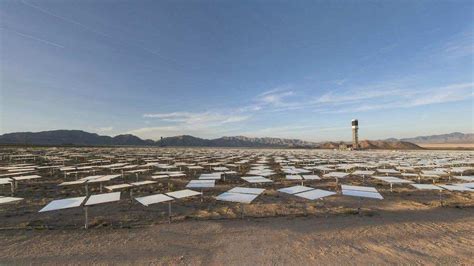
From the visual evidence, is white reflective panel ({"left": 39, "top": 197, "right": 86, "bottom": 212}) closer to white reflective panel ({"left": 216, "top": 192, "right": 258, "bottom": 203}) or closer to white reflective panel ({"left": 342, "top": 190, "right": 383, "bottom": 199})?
white reflective panel ({"left": 216, "top": 192, "right": 258, "bottom": 203})

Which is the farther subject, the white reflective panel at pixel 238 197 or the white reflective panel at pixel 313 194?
the white reflective panel at pixel 313 194

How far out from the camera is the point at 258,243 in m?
5.35

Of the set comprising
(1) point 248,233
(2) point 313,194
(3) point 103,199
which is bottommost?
(1) point 248,233

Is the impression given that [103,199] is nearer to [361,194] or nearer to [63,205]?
[63,205]

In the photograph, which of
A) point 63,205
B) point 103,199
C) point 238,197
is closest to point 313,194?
point 238,197

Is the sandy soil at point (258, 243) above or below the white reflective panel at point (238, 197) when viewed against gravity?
below

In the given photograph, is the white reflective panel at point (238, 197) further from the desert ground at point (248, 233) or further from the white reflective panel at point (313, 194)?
the white reflective panel at point (313, 194)

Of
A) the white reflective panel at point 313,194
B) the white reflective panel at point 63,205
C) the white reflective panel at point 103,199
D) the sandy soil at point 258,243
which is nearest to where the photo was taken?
the sandy soil at point 258,243

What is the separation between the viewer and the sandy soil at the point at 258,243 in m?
4.65

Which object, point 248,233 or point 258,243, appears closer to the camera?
point 258,243

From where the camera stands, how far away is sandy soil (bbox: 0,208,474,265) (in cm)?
465

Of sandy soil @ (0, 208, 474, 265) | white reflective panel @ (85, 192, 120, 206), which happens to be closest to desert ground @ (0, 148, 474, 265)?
sandy soil @ (0, 208, 474, 265)

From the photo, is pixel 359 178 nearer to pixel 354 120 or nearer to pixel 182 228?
pixel 182 228

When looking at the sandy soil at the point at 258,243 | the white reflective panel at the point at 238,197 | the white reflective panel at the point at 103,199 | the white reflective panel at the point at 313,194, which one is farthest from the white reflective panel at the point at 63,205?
the white reflective panel at the point at 313,194
